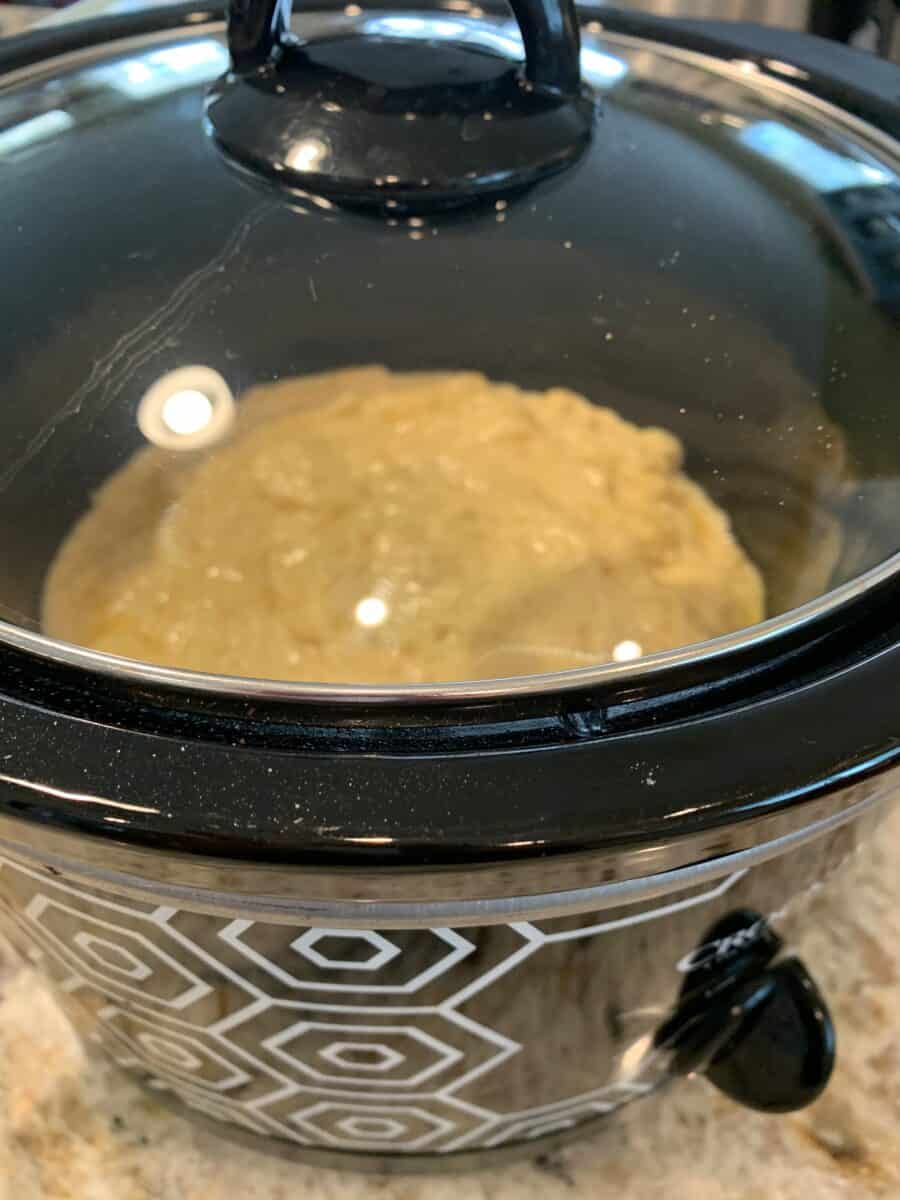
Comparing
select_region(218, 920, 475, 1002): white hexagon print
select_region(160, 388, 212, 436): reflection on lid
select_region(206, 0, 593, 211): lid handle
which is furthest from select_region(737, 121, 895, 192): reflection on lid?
select_region(218, 920, 475, 1002): white hexagon print

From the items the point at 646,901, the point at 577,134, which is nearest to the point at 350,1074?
the point at 646,901

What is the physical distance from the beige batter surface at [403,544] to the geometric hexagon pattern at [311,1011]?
0.13 metres

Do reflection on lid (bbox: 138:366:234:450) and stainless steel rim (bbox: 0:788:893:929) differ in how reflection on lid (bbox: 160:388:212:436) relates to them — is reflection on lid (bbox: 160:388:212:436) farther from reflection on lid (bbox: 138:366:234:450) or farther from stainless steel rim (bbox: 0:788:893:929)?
stainless steel rim (bbox: 0:788:893:929)

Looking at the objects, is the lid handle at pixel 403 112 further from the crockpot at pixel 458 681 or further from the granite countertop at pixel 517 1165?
the granite countertop at pixel 517 1165

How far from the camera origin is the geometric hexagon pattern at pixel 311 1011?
1.39 ft

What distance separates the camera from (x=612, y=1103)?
629 mm

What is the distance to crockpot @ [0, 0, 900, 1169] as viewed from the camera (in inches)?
13.6

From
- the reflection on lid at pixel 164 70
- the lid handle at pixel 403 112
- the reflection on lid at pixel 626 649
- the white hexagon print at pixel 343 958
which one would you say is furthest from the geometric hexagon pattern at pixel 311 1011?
the reflection on lid at pixel 164 70

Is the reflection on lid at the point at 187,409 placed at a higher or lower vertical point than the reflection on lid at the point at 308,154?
lower

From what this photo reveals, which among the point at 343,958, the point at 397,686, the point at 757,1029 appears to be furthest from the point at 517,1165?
the point at 397,686

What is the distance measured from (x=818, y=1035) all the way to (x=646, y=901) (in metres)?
0.22

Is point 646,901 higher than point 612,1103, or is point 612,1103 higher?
point 646,901

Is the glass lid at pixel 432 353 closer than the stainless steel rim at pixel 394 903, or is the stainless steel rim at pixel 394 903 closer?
the stainless steel rim at pixel 394 903

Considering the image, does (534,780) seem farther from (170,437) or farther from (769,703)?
(170,437)
